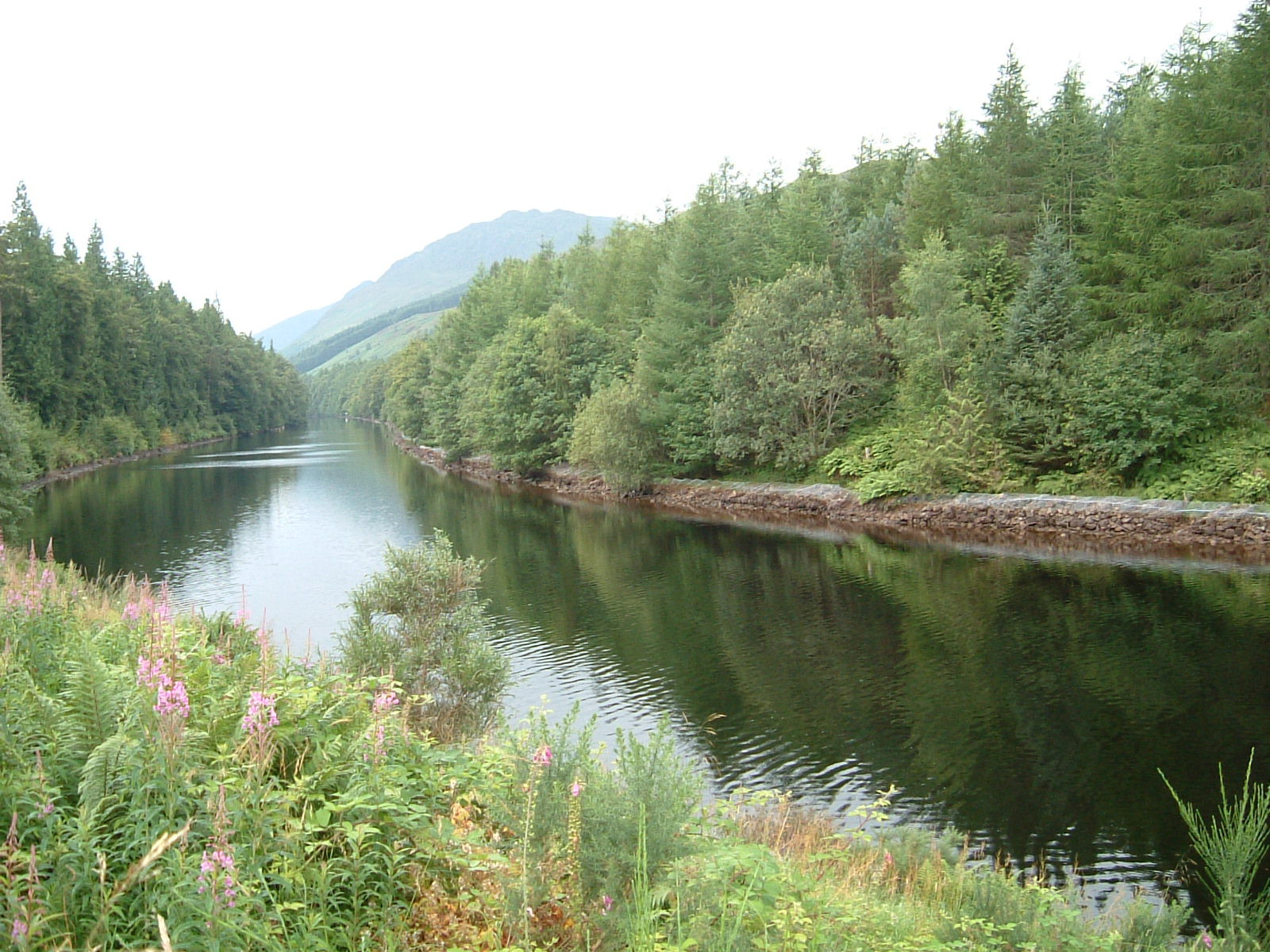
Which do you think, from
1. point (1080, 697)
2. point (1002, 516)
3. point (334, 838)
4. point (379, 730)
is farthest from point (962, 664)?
point (1002, 516)

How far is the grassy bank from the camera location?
361cm

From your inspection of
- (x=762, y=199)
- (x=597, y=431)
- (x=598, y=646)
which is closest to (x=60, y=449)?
(x=597, y=431)

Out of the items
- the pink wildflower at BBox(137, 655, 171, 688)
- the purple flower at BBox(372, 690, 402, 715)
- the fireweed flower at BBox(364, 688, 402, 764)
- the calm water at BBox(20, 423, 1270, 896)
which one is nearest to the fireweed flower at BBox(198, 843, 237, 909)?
the pink wildflower at BBox(137, 655, 171, 688)

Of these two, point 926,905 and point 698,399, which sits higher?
point 698,399

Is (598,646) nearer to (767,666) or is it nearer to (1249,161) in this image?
(767,666)

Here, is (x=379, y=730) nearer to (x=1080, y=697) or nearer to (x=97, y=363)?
Answer: (x=1080, y=697)

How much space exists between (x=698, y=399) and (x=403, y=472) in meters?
29.3

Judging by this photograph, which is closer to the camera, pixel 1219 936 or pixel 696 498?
pixel 1219 936

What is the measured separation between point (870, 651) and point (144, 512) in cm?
3775

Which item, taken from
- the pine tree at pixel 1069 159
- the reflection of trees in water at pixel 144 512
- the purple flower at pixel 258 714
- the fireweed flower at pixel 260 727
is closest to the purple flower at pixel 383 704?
the fireweed flower at pixel 260 727

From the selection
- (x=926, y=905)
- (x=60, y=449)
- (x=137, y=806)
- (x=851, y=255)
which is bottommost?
(x=926, y=905)

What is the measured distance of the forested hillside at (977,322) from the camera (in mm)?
31406

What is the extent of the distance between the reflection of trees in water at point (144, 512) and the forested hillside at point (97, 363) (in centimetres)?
294

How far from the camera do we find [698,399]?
48.8m
